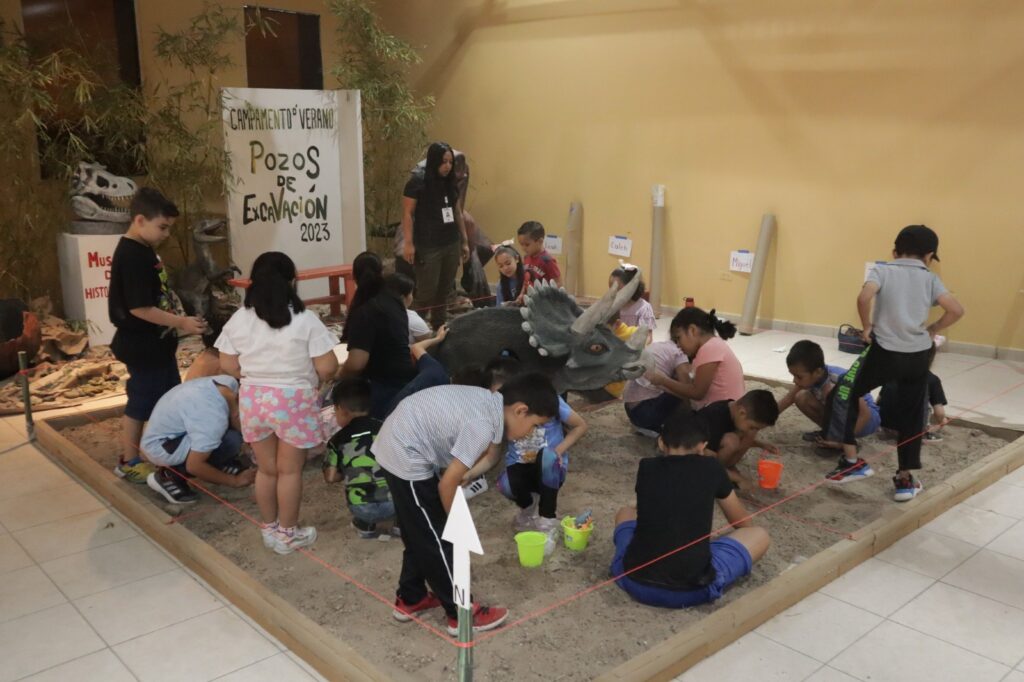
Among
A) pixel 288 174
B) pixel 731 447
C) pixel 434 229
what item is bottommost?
pixel 731 447

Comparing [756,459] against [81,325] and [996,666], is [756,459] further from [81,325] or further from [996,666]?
[81,325]

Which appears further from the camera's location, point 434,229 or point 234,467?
point 434,229

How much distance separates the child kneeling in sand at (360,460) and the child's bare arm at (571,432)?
746mm

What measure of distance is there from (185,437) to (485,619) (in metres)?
1.89

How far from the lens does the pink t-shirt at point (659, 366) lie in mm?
4703

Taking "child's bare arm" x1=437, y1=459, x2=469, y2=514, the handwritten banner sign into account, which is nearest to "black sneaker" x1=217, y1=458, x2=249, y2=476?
"child's bare arm" x1=437, y1=459, x2=469, y2=514

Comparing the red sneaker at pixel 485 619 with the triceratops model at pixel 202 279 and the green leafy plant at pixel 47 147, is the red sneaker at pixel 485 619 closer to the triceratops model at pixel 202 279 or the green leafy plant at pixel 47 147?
the triceratops model at pixel 202 279

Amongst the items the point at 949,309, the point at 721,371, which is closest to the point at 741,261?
the point at 721,371

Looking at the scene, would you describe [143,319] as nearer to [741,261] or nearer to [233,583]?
[233,583]

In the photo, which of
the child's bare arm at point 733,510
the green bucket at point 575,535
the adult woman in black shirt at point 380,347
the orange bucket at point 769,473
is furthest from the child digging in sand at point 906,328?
the adult woman in black shirt at point 380,347

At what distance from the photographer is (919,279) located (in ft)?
13.1

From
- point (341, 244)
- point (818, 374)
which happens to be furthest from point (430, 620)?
point (341, 244)

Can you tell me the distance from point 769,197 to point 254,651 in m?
6.24

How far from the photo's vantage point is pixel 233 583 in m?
3.23
